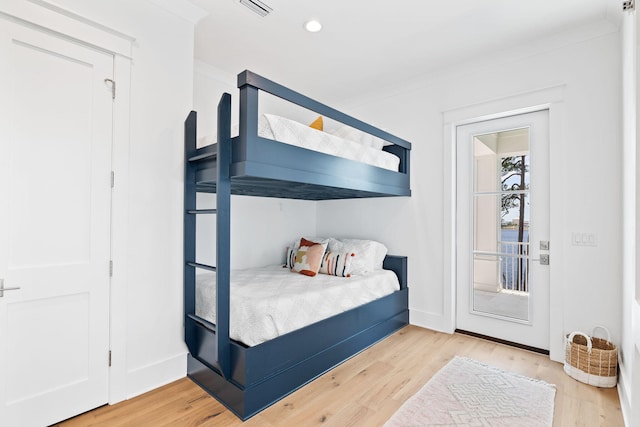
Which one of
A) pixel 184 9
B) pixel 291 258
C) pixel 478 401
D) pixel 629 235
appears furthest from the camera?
pixel 291 258

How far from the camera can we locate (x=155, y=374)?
7.16ft

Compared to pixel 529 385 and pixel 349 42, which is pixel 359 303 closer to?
pixel 529 385

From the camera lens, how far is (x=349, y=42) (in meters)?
2.78

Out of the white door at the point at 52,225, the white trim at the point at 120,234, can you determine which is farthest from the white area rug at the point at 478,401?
the white door at the point at 52,225

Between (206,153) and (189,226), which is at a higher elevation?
(206,153)

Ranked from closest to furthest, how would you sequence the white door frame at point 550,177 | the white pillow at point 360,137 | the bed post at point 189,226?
the bed post at point 189,226
the white door frame at point 550,177
the white pillow at point 360,137

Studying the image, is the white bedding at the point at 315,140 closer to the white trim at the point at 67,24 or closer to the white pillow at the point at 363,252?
the white pillow at the point at 363,252

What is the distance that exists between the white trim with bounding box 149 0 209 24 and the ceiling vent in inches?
13.1

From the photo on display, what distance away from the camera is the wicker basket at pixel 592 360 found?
2203 millimetres

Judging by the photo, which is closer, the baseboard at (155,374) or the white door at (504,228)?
the baseboard at (155,374)

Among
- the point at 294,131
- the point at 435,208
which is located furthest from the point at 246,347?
the point at 435,208

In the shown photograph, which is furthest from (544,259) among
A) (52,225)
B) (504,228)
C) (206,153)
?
(52,225)

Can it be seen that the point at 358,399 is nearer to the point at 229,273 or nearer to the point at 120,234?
the point at 229,273

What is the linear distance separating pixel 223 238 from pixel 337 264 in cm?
149
